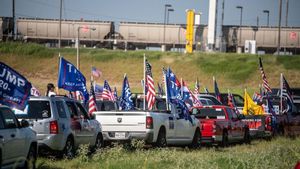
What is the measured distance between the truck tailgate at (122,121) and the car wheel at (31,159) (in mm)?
5542

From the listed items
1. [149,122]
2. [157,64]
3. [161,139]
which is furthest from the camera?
[157,64]

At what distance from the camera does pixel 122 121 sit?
21047 millimetres

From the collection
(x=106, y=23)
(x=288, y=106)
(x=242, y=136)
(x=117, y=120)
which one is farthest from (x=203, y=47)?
(x=117, y=120)

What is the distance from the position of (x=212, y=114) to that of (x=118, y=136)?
5.90 metres

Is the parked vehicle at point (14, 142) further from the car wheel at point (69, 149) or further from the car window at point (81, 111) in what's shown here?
the car window at point (81, 111)

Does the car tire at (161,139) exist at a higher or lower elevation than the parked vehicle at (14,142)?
lower

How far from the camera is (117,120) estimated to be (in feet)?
69.2

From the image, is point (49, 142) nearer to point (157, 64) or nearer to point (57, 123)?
point (57, 123)

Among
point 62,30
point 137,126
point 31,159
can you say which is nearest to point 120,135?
point 137,126

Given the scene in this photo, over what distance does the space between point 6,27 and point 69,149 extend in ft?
223

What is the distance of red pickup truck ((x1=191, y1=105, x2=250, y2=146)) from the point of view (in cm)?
2494

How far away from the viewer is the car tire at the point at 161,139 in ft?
70.8

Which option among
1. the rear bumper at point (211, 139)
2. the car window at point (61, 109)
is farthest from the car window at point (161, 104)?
the car window at point (61, 109)

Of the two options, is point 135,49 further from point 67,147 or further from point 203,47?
point 67,147
